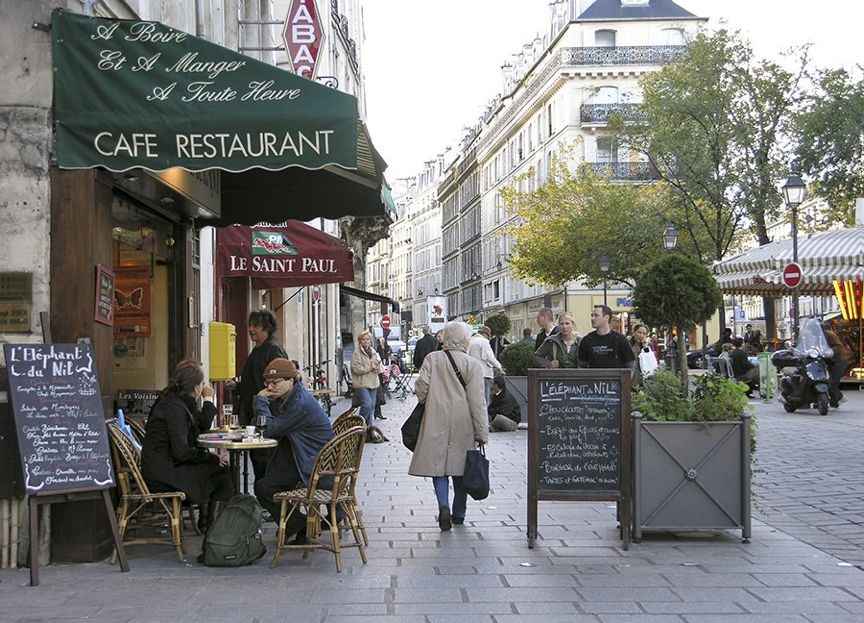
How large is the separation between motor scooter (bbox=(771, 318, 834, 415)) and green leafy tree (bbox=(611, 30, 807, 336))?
16373 mm

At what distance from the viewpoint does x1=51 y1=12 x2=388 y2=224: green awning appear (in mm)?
7707

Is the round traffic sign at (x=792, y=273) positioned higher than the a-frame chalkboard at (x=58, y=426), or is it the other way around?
the round traffic sign at (x=792, y=273)

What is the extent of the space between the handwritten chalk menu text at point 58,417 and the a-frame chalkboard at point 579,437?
2993 mm

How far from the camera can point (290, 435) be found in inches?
328

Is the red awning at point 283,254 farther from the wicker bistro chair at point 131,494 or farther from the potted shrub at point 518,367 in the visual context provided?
the wicker bistro chair at point 131,494

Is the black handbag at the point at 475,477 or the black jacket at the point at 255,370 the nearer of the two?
the black handbag at the point at 475,477

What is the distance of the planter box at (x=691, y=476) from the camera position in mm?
8539

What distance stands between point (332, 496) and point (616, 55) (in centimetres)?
5911

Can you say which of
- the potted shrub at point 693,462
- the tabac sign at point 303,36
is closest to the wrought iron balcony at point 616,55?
the tabac sign at point 303,36

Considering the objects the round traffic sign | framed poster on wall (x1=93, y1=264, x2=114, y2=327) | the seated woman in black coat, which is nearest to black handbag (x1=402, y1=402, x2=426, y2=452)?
the seated woman in black coat

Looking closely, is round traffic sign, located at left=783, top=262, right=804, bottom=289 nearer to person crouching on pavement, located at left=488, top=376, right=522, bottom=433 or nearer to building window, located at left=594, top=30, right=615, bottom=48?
person crouching on pavement, located at left=488, top=376, right=522, bottom=433

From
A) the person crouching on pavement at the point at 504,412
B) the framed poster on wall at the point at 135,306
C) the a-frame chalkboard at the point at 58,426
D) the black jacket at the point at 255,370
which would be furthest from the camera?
the person crouching on pavement at the point at 504,412

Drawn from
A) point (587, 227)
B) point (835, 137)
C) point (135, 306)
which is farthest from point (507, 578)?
point (587, 227)

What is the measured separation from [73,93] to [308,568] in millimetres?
3495
